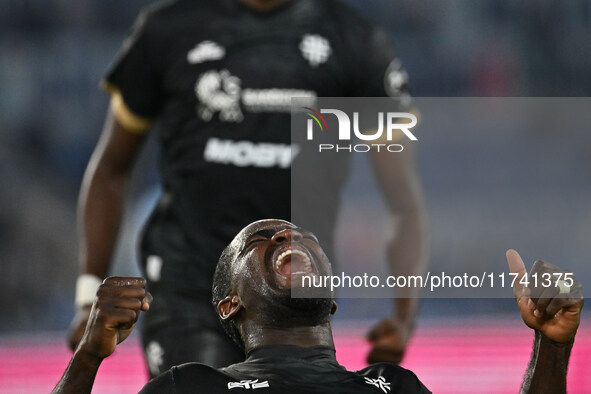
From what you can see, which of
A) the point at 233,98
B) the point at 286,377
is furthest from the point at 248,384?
the point at 233,98

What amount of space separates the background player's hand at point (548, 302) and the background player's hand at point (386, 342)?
109cm

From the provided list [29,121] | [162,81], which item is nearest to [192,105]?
[162,81]

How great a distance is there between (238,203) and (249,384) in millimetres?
1244

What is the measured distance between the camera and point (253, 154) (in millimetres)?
3658

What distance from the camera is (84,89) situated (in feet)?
33.0

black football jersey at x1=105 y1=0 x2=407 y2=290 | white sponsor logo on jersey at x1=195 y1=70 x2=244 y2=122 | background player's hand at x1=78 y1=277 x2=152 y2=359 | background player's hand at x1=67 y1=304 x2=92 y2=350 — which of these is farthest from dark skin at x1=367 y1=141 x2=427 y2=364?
background player's hand at x1=78 y1=277 x2=152 y2=359

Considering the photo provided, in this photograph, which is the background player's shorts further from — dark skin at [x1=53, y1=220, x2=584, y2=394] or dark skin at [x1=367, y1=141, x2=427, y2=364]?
dark skin at [x1=53, y1=220, x2=584, y2=394]

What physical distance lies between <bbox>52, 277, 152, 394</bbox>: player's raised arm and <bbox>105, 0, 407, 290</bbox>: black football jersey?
122 cm

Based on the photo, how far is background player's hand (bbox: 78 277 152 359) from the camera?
7.68 ft

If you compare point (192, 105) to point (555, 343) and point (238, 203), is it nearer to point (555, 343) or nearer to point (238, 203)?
point (238, 203)

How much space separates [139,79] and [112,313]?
1746 millimetres

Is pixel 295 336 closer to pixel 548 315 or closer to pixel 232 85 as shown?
pixel 548 315

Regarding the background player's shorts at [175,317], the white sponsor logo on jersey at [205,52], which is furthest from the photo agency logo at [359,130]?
the background player's shorts at [175,317]

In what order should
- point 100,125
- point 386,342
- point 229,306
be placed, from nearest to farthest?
1. point 229,306
2. point 386,342
3. point 100,125
